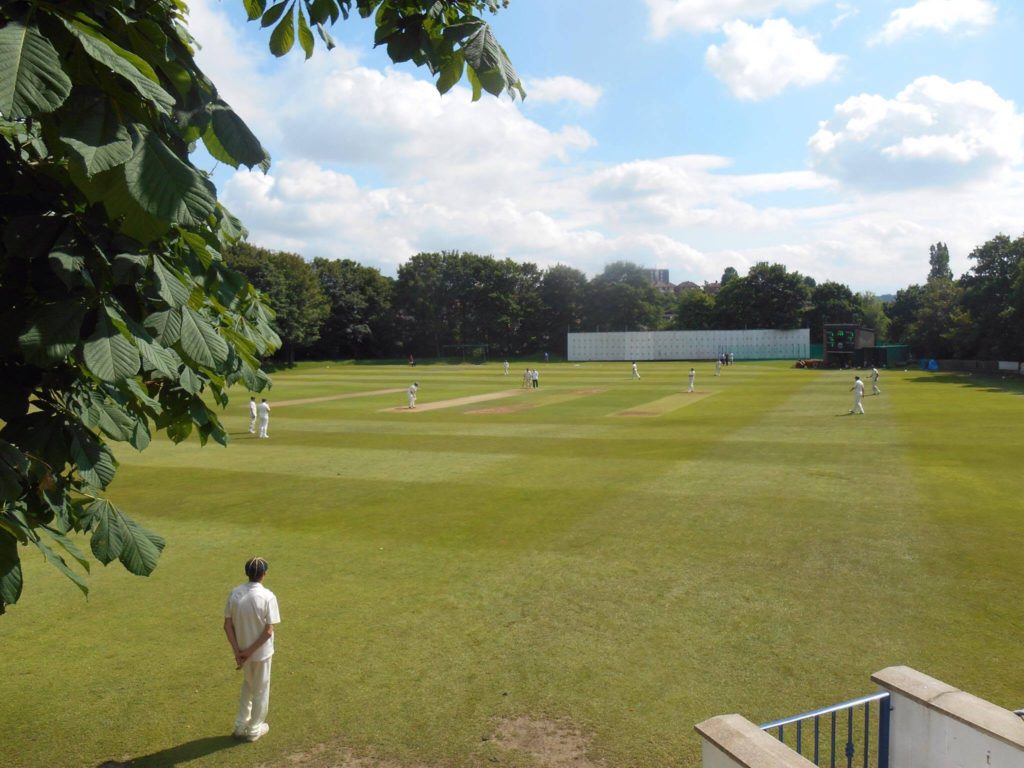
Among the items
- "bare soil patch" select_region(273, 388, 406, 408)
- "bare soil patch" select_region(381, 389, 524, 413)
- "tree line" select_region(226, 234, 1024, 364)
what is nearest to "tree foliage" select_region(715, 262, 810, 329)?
"tree line" select_region(226, 234, 1024, 364)

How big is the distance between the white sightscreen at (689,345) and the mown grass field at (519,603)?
A: 66613 mm

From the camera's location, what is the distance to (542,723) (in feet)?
24.2

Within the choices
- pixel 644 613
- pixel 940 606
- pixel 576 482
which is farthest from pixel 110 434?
pixel 576 482

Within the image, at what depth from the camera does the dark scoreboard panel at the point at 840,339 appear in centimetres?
6875

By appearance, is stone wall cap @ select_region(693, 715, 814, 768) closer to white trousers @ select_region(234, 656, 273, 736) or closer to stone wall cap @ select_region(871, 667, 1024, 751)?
stone wall cap @ select_region(871, 667, 1024, 751)

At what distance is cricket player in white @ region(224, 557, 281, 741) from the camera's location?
23.7 ft

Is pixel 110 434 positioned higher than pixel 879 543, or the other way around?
pixel 110 434

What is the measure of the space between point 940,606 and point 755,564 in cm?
269

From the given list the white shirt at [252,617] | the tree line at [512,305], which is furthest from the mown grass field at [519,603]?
the tree line at [512,305]

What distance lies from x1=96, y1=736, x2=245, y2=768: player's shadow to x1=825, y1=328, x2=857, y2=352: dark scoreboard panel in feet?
232

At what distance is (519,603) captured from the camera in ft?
34.3

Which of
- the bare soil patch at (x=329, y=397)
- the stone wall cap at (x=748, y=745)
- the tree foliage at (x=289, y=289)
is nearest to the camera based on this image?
the stone wall cap at (x=748, y=745)

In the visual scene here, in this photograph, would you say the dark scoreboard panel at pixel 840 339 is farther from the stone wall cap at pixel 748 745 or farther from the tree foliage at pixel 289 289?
the stone wall cap at pixel 748 745

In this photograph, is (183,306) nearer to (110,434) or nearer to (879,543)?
(110,434)
